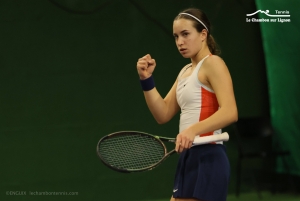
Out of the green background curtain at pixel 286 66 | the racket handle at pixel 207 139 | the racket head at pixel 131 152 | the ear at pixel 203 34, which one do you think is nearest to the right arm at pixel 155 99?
the racket head at pixel 131 152

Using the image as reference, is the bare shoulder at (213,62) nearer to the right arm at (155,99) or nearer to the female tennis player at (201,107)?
the female tennis player at (201,107)

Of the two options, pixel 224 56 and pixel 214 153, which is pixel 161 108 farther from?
pixel 224 56

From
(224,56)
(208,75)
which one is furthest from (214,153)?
(224,56)

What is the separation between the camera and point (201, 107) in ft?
8.29

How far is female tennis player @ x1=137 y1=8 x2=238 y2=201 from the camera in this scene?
2.40 metres

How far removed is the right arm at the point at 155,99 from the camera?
8.79 feet

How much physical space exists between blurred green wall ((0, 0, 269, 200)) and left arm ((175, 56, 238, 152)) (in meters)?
2.29

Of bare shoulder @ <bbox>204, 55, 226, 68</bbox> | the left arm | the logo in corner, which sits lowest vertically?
the left arm

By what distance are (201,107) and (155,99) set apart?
33cm

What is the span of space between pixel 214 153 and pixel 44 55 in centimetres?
240

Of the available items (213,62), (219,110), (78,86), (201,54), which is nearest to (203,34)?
(201,54)

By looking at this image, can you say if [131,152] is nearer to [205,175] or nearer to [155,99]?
[155,99]

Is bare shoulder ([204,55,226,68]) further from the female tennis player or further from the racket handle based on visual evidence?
the racket handle

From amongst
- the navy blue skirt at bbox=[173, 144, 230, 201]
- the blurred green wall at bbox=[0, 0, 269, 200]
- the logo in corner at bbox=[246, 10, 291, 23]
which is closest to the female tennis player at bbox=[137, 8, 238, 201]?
the navy blue skirt at bbox=[173, 144, 230, 201]
